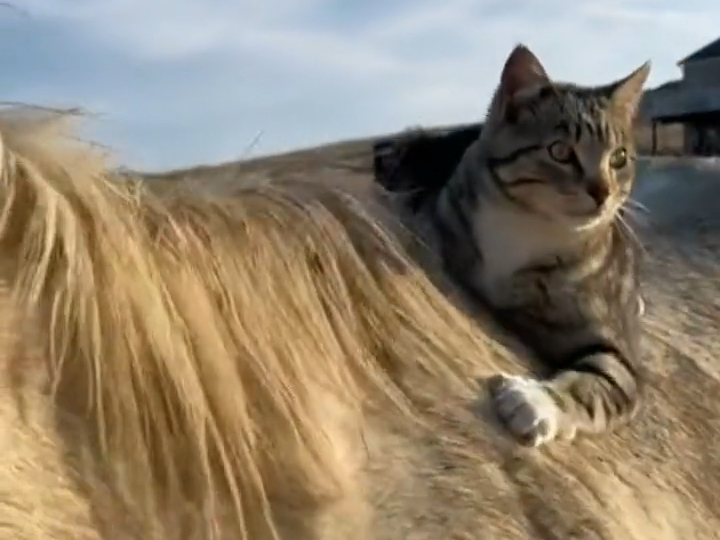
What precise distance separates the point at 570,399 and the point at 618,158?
1.38 feet

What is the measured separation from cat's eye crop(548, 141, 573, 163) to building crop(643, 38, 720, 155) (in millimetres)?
2644

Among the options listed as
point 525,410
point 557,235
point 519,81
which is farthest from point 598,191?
point 525,410

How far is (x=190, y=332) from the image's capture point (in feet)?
3.23

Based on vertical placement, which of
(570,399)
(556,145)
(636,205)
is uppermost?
(556,145)

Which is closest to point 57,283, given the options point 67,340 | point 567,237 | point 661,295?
point 67,340

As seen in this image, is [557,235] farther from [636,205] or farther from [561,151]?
[636,205]

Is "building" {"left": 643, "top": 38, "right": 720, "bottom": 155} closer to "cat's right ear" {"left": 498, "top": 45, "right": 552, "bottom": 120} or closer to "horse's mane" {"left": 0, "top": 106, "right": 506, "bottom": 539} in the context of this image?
"cat's right ear" {"left": 498, "top": 45, "right": 552, "bottom": 120}

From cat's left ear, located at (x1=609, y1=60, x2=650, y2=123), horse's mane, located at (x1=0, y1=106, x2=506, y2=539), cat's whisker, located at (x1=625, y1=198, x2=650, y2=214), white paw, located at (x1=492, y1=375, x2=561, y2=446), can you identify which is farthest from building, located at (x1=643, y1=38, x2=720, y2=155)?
horse's mane, located at (x1=0, y1=106, x2=506, y2=539)

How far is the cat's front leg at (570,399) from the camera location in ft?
4.13

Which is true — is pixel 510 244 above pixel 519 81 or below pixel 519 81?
below

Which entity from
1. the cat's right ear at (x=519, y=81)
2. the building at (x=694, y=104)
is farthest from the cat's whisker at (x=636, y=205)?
the building at (x=694, y=104)

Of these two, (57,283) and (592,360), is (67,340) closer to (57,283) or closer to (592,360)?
(57,283)

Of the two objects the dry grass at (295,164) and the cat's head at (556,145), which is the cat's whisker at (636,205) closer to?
the cat's head at (556,145)

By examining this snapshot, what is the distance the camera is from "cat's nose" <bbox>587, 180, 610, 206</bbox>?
158 centimetres
